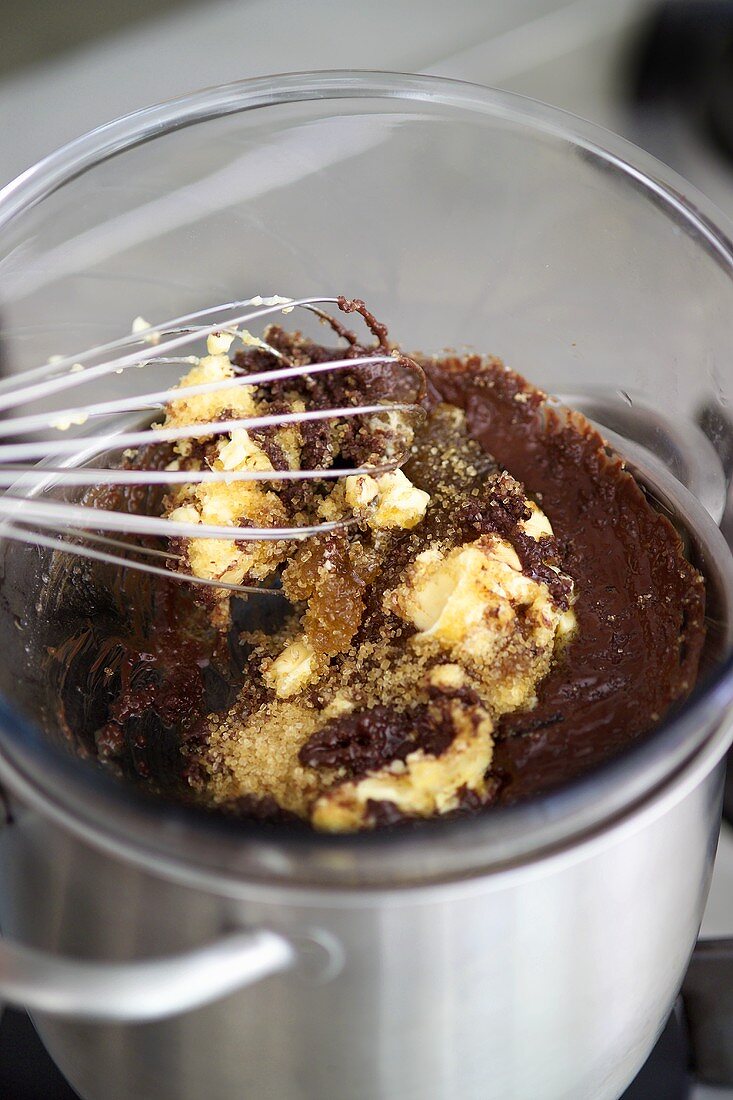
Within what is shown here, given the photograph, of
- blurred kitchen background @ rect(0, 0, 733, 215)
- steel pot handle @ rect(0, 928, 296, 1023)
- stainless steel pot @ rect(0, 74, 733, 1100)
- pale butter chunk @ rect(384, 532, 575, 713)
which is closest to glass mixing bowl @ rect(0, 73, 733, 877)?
stainless steel pot @ rect(0, 74, 733, 1100)

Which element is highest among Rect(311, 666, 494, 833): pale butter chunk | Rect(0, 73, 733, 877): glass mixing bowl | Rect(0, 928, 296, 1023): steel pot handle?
Rect(0, 73, 733, 877): glass mixing bowl

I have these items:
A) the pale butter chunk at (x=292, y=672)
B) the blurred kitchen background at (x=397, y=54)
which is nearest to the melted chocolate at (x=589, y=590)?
the pale butter chunk at (x=292, y=672)

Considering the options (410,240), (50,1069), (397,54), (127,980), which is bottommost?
(50,1069)

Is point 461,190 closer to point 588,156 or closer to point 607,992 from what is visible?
point 588,156

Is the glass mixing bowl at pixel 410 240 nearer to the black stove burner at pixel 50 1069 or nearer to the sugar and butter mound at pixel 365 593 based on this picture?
the sugar and butter mound at pixel 365 593

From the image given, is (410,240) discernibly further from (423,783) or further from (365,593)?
(423,783)

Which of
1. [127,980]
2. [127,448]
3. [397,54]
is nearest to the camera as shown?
[127,980]

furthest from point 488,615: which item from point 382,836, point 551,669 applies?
point 382,836

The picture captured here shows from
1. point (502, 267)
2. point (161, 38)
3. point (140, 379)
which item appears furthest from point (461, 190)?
point (161, 38)

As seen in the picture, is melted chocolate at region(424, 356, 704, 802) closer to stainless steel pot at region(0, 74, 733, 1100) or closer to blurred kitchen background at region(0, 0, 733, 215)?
stainless steel pot at region(0, 74, 733, 1100)
